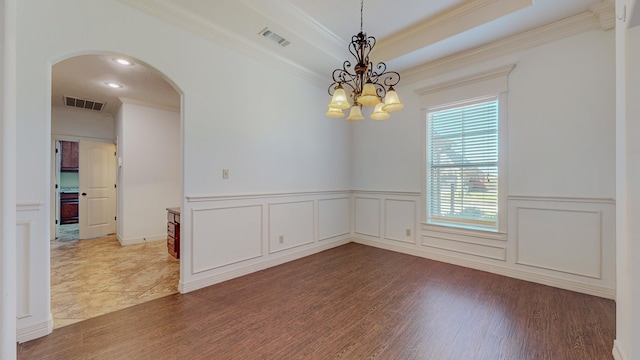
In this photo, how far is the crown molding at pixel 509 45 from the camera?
2.72m

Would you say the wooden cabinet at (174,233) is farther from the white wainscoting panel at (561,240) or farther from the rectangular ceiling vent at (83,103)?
the white wainscoting panel at (561,240)

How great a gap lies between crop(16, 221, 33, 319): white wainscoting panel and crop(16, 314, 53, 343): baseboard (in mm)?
100

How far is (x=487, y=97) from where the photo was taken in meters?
3.37

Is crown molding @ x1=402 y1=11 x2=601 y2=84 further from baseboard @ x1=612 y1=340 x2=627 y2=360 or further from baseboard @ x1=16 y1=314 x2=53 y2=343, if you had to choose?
baseboard @ x1=16 y1=314 x2=53 y2=343

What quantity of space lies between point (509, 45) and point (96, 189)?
7.97m

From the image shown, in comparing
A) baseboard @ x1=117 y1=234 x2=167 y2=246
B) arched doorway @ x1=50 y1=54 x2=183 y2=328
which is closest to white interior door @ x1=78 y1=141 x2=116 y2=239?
A: arched doorway @ x1=50 y1=54 x2=183 y2=328

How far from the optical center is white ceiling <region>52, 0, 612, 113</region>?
2635 mm

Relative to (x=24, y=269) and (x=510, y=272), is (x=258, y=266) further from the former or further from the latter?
(x=510, y=272)

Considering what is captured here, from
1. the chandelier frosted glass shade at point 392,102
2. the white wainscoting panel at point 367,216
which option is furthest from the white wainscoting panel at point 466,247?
the chandelier frosted glass shade at point 392,102

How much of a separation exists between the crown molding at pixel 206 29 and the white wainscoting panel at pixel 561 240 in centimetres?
380

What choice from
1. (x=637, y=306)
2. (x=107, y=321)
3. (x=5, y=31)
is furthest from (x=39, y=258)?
(x=637, y=306)

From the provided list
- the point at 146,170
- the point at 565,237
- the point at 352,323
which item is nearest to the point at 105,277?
the point at 146,170

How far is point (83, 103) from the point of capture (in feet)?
16.5

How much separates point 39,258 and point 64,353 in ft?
2.45
